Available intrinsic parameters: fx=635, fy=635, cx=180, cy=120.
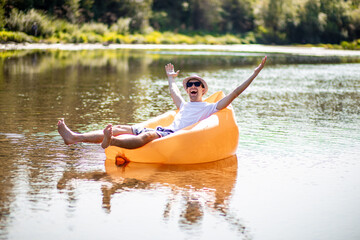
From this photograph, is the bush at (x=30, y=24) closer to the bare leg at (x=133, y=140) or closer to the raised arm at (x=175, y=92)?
the raised arm at (x=175, y=92)

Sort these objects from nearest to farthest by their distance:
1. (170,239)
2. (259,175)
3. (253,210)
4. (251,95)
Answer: (170,239) < (253,210) < (259,175) < (251,95)

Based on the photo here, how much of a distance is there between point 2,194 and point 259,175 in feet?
8.32

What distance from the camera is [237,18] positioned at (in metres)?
63.8

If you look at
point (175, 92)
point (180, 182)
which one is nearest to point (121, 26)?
point (175, 92)

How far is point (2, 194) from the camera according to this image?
5309mm

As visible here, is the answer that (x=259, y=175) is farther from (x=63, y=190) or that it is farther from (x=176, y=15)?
(x=176, y=15)

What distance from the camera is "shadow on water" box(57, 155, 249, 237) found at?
501 cm

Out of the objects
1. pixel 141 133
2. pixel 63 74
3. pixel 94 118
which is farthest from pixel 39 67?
pixel 141 133

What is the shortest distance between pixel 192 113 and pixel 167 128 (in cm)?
38

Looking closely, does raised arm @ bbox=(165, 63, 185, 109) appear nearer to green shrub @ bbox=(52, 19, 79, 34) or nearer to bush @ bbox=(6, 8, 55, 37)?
bush @ bbox=(6, 8, 55, 37)

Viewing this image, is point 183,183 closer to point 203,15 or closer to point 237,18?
point 203,15

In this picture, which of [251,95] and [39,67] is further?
[39,67]

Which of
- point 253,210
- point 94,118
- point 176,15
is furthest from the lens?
point 176,15

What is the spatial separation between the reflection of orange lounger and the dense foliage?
36141 millimetres
